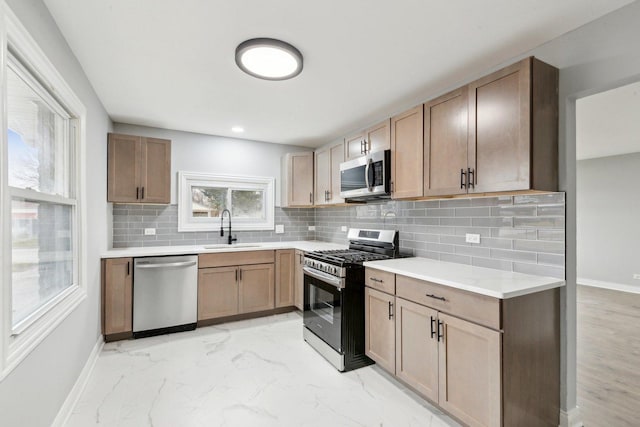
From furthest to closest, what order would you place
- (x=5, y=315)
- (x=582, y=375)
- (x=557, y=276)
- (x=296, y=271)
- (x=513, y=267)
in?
1. (x=296, y=271)
2. (x=582, y=375)
3. (x=513, y=267)
4. (x=557, y=276)
5. (x=5, y=315)

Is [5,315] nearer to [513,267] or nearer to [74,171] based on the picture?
[74,171]

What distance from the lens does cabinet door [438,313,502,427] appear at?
1646mm

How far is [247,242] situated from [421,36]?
11.0 ft

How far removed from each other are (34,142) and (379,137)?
256 cm

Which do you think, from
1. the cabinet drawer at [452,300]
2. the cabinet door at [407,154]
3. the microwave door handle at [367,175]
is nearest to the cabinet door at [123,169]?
the microwave door handle at [367,175]

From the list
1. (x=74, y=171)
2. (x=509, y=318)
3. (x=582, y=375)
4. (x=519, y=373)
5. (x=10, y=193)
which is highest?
(x=74, y=171)

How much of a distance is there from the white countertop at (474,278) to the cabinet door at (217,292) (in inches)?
72.7

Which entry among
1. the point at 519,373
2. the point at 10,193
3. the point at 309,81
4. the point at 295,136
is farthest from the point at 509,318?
the point at 295,136

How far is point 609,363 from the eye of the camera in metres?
2.66

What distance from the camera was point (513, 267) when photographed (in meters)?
2.17

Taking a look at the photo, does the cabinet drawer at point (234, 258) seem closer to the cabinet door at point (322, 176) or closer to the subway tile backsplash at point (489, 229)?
the cabinet door at point (322, 176)

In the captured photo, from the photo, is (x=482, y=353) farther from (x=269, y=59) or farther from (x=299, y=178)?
(x=299, y=178)

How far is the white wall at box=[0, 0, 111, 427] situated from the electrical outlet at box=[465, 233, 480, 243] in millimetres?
2822

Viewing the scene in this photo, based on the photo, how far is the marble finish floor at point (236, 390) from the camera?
1.98m
